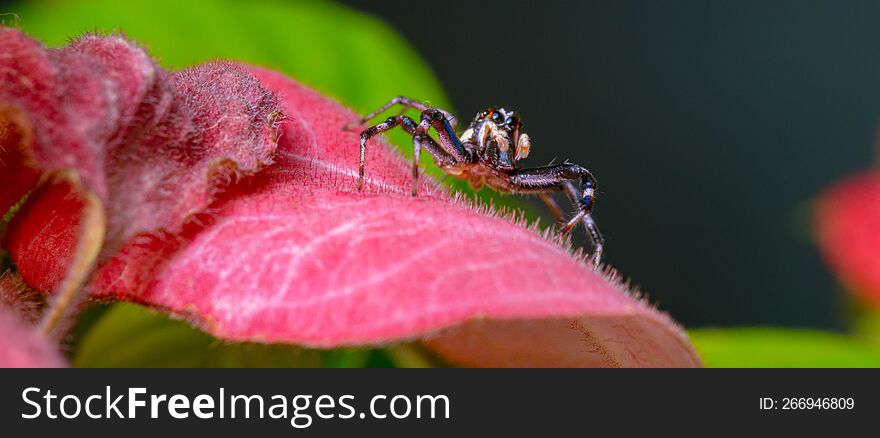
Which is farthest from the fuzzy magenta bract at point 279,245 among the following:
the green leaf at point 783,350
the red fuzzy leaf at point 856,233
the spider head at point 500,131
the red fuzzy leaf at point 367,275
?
the red fuzzy leaf at point 856,233

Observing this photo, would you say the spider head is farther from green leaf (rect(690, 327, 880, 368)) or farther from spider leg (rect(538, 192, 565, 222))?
green leaf (rect(690, 327, 880, 368))

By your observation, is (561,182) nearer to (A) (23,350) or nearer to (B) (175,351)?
(B) (175,351)

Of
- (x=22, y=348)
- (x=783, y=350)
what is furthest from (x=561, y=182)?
(x=22, y=348)

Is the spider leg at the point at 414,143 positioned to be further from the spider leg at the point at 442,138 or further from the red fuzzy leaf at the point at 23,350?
the red fuzzy leaf at the point at 23,350

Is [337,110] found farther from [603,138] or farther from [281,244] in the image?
[603,138]

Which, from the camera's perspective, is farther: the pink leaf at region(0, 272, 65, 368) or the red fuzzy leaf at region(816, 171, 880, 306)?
the red fuzzy leaf at region(816, 171, 880, 306)

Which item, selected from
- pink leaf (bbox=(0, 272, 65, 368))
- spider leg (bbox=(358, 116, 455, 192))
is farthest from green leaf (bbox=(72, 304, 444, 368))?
pink leaf (bbox=(0, 272, 65, 368))

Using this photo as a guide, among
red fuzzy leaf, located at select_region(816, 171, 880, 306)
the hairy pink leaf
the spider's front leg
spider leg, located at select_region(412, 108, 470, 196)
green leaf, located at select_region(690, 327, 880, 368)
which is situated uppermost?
red fuzzy leaf, located at select_region(816, 171, 880, 306)
